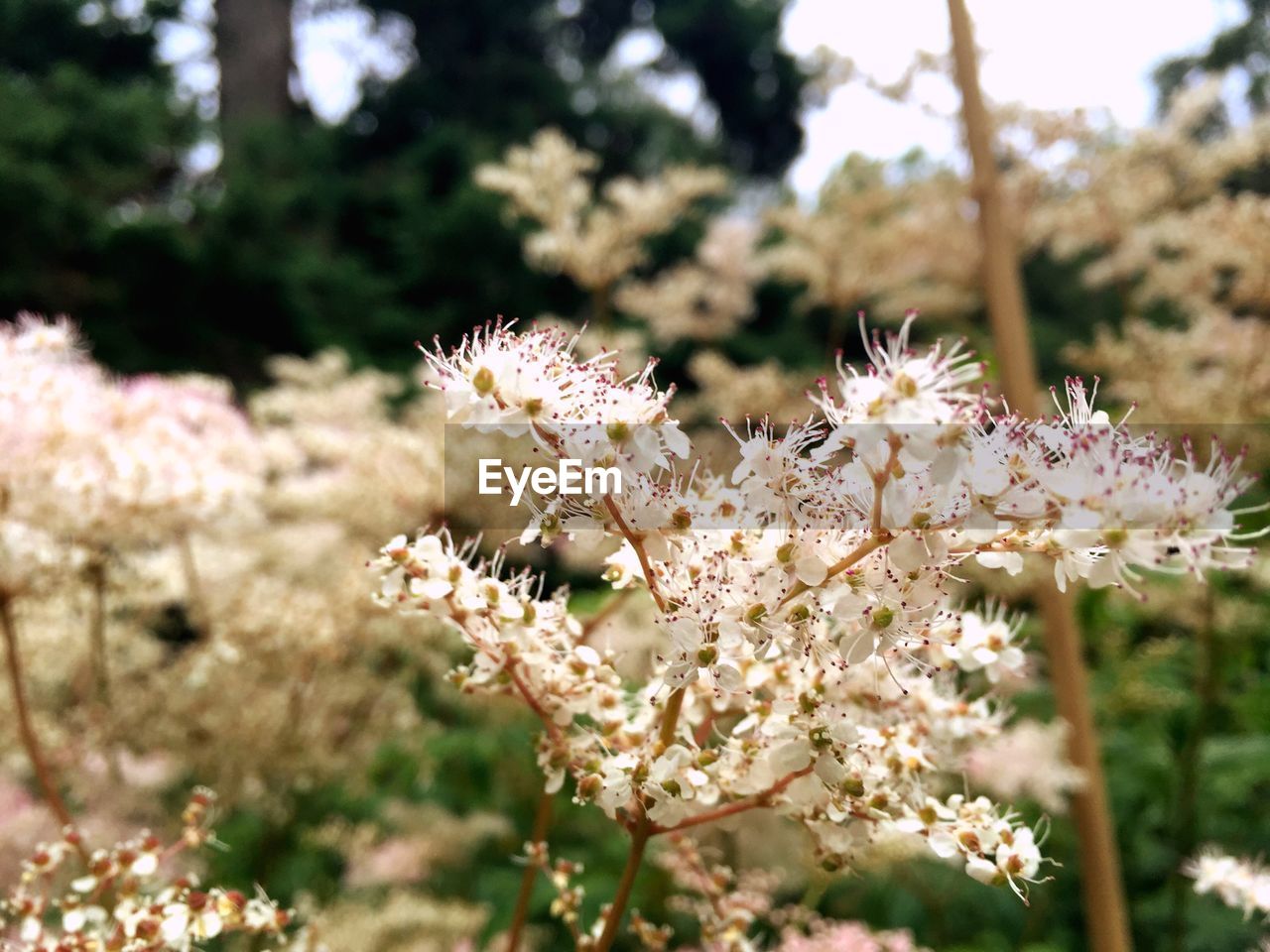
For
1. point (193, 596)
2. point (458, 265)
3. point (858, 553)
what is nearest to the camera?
point (858, 553)

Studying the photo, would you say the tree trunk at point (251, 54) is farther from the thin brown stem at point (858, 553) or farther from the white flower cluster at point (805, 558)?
the thin brown stem at point (858, 553)

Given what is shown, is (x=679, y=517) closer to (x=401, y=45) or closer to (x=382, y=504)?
(x=382, y=504)

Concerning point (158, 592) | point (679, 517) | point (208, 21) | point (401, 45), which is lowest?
point (158, 592)

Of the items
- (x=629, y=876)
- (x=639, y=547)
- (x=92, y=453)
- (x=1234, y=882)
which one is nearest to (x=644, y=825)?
(x=629, y=876)

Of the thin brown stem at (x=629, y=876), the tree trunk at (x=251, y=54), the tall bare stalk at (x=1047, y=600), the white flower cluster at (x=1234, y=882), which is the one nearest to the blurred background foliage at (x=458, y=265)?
the tree trunk at (x=251, y=54)

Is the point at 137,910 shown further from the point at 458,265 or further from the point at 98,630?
the point at 458,265

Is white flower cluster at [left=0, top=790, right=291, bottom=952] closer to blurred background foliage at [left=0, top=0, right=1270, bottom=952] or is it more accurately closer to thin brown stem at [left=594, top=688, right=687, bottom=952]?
thin brown stem at [left=594, top=688, right=687, bottom=952]

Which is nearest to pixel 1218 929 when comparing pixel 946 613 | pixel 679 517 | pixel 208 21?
pixel 946 613

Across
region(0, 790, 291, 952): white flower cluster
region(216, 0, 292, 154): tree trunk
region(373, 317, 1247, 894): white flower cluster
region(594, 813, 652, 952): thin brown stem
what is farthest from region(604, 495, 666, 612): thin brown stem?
region(216, 0, 292, 154): tree trunk
